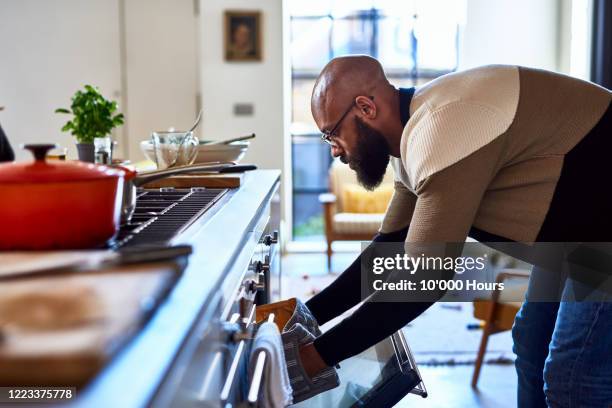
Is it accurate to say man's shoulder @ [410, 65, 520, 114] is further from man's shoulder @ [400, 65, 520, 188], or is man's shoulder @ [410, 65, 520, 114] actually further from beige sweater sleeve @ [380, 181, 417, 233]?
beige sweater sleeve @ [380, 181, 417, 233]

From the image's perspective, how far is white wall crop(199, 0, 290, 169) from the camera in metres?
6.64

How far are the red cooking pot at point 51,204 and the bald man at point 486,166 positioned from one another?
58 cm

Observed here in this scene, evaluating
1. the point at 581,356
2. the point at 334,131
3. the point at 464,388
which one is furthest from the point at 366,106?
the point at 464,388

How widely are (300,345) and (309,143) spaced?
19.0 feet

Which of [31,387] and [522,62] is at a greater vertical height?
[522,62]

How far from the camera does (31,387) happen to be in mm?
556

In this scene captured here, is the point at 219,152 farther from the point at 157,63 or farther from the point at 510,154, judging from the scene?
the point at 157,63

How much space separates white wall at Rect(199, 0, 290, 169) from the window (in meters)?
0.46

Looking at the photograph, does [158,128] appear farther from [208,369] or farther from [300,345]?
[208,369]

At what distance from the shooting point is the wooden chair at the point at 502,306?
10.6 feet

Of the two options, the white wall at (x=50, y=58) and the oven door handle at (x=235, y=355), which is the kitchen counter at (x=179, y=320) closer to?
the oven door handle at (x=235, y=355)

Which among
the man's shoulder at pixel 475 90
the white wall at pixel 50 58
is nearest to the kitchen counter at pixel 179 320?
the man's shoulder at pixel 475 90

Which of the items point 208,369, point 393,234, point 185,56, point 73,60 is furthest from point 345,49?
point 208,369

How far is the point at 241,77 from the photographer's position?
667 cm
